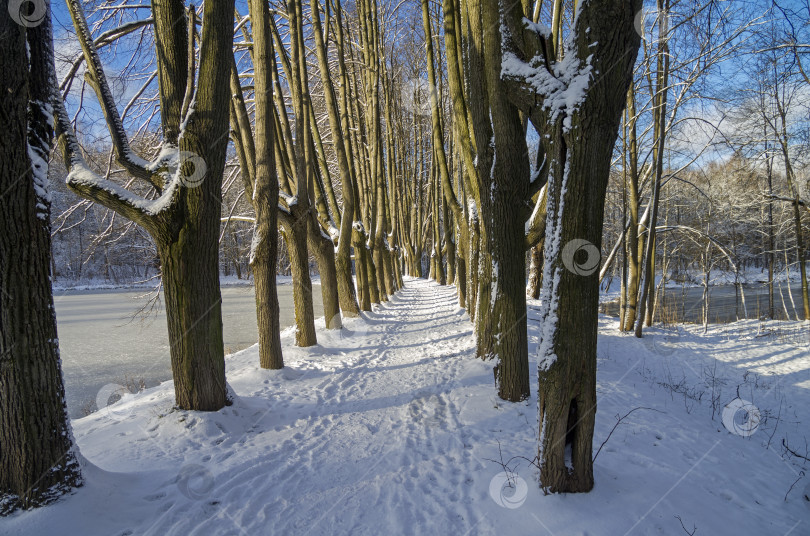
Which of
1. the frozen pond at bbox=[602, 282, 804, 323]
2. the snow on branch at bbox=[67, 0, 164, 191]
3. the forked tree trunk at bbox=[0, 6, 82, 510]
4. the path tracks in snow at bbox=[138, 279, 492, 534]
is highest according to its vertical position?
the snow on branch at bbox=[67, 0, 164, 191]

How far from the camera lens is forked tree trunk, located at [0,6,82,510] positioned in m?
2.26

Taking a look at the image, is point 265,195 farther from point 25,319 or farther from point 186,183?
point 25,319

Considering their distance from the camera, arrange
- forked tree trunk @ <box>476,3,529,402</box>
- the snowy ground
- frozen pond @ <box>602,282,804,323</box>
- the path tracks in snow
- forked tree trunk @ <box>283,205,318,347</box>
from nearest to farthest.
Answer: the snowy ground
the path tracks in snow
forked tree trunk @ <box>476,3,529,402</box>
forked tree trunk @ <box>283,205,318,347</box>
frozen pond @ <box>602,282,804,323</box>

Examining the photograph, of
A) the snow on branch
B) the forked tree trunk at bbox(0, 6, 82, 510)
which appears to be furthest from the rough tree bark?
the forked tree trunk at bbox(0, 6, 82, 510)

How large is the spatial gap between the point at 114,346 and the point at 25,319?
10.6 meters

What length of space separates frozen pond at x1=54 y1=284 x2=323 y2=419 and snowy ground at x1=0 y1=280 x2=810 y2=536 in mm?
3021

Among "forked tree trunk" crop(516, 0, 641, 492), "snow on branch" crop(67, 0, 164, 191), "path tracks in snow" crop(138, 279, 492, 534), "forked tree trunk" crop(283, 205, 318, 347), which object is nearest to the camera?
"forked tree trunk" crop(516, 0, 641, 492)

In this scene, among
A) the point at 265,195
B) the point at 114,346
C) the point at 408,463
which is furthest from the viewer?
the point at 114,346

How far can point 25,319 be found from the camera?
2340 millimetres

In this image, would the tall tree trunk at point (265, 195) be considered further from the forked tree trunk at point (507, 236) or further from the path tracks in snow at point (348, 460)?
the forked tree trunk at point (507, 236)

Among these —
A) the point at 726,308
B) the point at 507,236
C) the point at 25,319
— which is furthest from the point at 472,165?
the point at 726,308

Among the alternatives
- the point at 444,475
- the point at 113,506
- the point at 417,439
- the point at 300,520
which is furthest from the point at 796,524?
the point at 113,506

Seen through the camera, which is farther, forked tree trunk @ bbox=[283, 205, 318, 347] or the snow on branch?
forked tree trunk @ bbox=[283, 205, 318, 347]

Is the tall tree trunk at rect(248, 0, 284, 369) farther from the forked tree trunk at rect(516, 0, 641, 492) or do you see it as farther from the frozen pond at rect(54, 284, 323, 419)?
the forked tree trunk at rect(516, 0, 641, 492)
